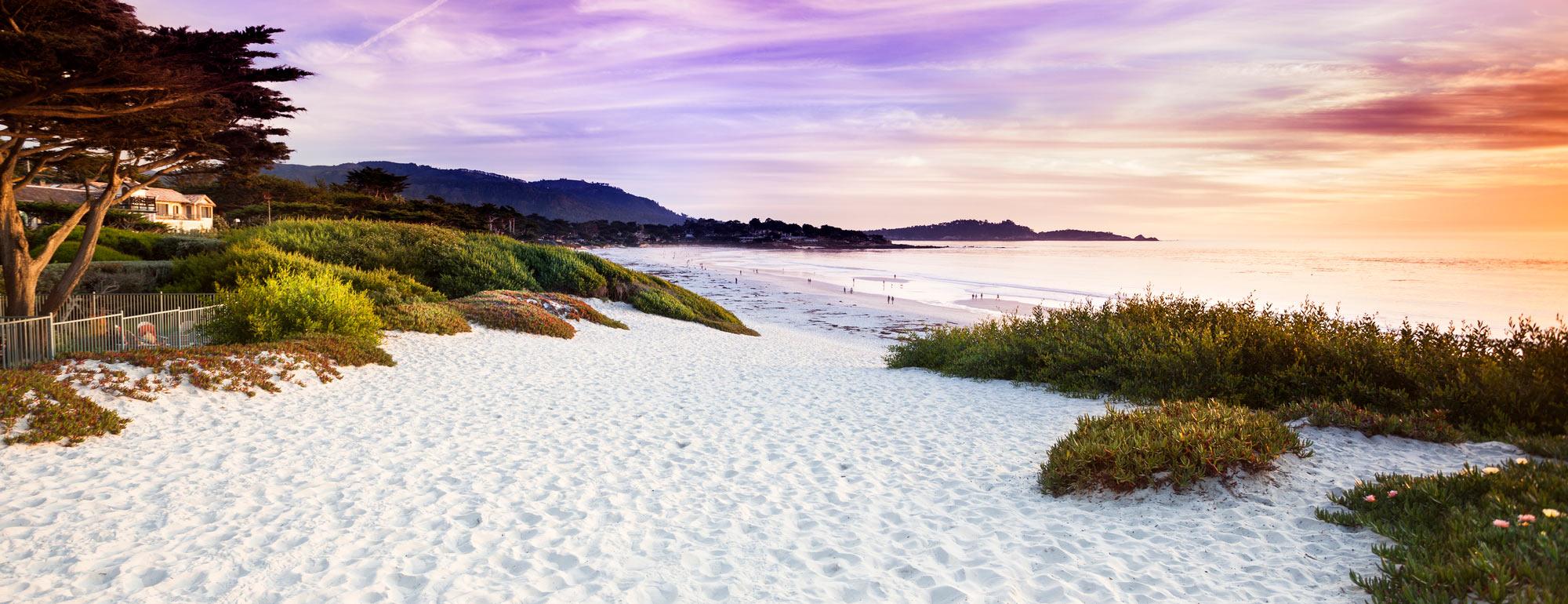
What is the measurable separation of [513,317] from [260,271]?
617 cm

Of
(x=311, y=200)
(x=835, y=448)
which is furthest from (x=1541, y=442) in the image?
(x=311, y=200)

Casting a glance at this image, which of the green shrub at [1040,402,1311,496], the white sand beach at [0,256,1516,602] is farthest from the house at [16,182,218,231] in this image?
the green shrub at [1040,402,1311,496]

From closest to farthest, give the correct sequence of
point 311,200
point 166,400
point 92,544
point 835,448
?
point 92,544
point 835,448
point 166,400
point 311,200

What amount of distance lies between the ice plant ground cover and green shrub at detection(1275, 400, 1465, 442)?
166 millimetres

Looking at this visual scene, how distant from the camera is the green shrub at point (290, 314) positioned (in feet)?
41.6

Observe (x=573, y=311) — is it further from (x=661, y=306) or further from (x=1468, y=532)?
(x=1468, y=532)

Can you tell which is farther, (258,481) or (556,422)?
(556,422)

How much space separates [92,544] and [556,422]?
15.9ft

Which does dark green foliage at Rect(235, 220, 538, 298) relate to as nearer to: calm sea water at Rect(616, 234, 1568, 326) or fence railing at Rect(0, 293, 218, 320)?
fence railing at Rect(0, 293, 218, 320)

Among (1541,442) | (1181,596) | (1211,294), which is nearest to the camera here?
(1181,596)

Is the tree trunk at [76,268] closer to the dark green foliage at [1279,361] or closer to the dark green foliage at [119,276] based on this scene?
the dark green foliage at [119,276]

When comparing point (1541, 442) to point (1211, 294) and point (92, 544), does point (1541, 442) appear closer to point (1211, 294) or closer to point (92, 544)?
point (92, 544)

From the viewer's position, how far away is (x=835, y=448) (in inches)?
324

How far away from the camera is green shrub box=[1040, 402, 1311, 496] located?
6.09m
